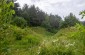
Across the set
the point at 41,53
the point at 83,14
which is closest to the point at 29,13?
the point at 41,53

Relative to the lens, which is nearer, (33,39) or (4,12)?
(4,12)

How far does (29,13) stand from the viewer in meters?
47.8

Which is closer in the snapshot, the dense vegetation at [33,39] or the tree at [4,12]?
the tree at [4,12]

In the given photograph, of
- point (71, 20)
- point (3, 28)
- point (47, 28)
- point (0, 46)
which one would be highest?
point (3, 28)

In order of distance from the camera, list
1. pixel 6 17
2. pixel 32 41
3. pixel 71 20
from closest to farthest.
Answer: pixel 6 17 < pixel 32 41 < pixel 71 20

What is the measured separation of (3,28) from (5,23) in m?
0.34

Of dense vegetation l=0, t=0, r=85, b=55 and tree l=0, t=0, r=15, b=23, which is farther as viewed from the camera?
dense vegetation l=0, t=0, r=85, b=55

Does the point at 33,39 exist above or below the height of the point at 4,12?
below

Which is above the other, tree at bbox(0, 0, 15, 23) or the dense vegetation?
tree at bbox(0, 0, 15, 23)

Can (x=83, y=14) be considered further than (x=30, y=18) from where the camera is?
No

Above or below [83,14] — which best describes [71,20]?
below

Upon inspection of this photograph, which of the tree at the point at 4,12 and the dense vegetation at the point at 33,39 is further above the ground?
the tree at the point at 4,12

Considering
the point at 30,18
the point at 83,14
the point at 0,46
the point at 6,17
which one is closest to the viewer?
the point at 83,14

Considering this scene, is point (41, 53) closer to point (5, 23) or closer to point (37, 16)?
point (5, 23)
